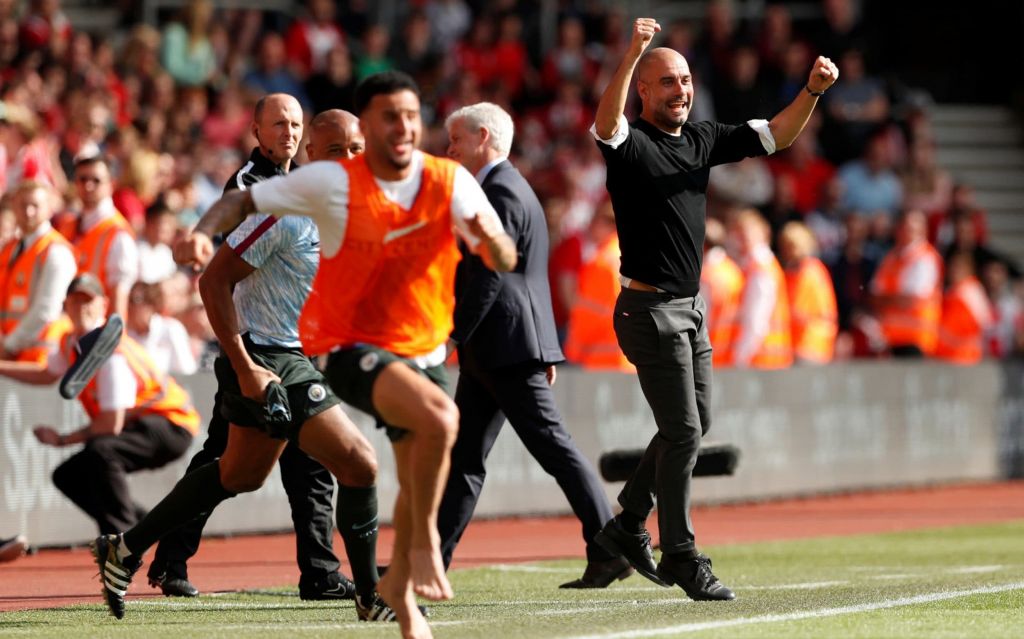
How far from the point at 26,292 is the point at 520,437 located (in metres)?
4.24

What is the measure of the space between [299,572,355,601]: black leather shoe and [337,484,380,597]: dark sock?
1.07m

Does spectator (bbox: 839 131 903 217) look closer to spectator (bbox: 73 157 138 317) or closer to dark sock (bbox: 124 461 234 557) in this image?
spectator (bbox: 73 157 138 317)

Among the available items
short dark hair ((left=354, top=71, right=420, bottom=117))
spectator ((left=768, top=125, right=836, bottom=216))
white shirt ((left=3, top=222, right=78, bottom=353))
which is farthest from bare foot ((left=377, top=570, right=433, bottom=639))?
spectator ((left=768, top=125, right=836, bottom=216))

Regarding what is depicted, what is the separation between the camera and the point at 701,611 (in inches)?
331

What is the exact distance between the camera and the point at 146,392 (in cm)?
1199

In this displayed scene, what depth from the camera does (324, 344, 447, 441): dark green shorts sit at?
7.08 meters

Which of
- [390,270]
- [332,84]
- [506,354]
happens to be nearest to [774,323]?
[332,84]

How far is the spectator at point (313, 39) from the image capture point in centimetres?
2128

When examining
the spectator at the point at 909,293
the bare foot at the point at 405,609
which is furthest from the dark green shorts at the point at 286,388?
the spectator at the point at 909,293

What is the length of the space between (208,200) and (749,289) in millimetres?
4766

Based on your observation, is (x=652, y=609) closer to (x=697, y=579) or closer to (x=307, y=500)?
(x=697, y=579)

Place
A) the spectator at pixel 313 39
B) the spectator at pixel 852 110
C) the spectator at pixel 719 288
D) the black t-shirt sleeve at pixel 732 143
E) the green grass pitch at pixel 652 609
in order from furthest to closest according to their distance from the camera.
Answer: the spectator at pixel 852 110, the spectator at pixel 313 39, the spectator at pixel 719 288, the black t-shirt sleeve at pixel 732 143, the green grass pitch at pixel 652 609

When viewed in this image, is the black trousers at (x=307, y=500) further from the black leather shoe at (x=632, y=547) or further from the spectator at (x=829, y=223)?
the spectator at (x=829, y=223)

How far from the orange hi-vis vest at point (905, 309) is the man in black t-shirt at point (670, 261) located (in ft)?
34.9
